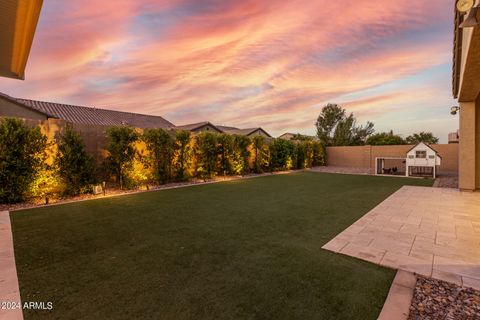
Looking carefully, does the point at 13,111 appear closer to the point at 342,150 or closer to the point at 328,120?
the point at 342,150

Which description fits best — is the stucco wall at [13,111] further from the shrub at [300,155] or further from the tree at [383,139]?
the tree at [383,139]

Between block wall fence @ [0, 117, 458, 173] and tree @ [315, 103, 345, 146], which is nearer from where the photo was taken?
block wall fence @ [0, 117, 458, 173]

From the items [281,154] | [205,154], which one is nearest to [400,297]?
[205,154]

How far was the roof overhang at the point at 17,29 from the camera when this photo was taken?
2300mm

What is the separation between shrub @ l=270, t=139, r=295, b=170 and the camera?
1402 centimetres

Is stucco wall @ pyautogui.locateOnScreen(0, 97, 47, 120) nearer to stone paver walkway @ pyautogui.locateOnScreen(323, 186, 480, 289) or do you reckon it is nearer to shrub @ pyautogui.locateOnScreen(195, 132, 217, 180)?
shrub @ pyautogui.locateOnScreen(195, 132, 217, 180)

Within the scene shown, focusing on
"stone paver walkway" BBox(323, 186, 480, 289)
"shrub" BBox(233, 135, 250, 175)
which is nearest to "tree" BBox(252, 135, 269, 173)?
"shrub" BBox(233, 135, 250, 175)

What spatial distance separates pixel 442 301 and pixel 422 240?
1.65m

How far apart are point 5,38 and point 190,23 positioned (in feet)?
A: 17.0

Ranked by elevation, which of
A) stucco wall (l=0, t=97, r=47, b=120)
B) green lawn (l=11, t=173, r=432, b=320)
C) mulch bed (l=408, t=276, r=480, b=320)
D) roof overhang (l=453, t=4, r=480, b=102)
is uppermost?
stucco wall (l=0, t=97, r=47, b=120)

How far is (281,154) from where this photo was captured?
1443cm

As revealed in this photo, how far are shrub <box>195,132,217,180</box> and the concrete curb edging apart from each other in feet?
28.7

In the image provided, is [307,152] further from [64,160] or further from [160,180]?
[64,160]

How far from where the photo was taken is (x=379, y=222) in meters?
4.02
